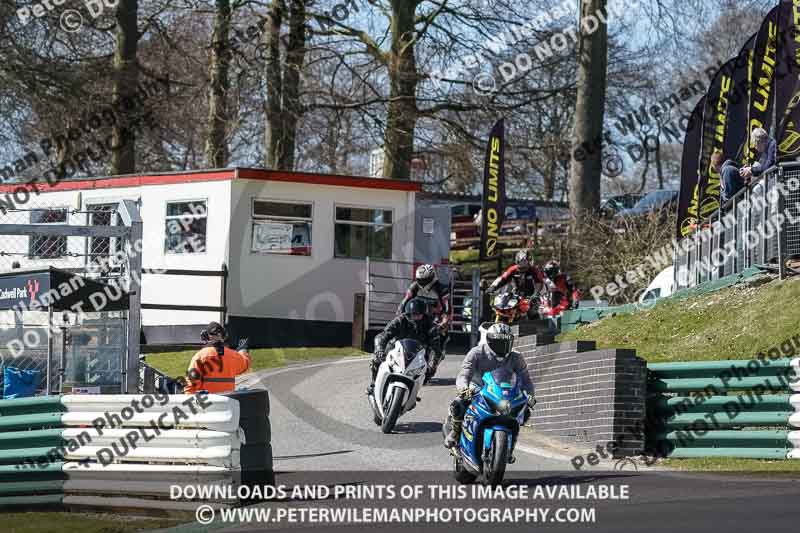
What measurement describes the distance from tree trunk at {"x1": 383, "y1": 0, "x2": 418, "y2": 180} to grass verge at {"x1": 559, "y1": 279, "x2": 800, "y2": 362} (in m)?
14.4

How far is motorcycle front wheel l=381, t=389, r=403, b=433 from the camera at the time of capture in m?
15.9

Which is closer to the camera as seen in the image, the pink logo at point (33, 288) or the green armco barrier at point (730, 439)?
the pink logo at point (33, 288)

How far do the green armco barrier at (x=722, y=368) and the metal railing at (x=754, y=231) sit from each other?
11.1ft

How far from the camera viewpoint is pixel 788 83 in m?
17.9

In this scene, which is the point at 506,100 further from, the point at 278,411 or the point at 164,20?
the point at 278,411

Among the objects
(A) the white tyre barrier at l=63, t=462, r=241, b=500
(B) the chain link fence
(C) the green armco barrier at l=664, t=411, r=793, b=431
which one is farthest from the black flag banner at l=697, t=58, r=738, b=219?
(A) the white tyre barrier at l=63, t=462, r=241, b=500

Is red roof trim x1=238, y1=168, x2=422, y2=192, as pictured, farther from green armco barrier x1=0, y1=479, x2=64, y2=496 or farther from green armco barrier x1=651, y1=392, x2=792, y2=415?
green armco barrier x1=0, y1=479, x2=64, y2=496

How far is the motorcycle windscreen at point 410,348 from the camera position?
52.6 ft

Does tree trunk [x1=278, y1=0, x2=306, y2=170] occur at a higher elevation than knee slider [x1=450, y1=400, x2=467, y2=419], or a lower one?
higher

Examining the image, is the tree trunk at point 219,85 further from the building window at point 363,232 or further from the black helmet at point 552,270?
the black helmet at point 552,270

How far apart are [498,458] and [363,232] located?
18.5 metres

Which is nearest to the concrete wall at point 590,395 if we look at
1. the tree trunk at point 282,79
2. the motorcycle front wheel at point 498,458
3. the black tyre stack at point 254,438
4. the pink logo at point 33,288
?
the motorcycle front wheel at point 498,458

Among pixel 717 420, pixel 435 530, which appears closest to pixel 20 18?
pixel 717 420

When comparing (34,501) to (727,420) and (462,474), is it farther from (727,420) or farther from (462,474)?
(727,420)
